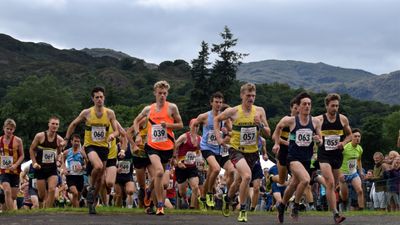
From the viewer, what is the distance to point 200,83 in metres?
111

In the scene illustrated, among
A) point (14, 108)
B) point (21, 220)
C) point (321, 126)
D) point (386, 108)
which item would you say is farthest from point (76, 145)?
point (386, 108)

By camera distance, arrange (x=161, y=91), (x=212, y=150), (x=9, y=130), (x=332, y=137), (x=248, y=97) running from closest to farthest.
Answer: (x=332, y=137) < (x=248, y=97) < (x=161, y=91) < (x=212, y=150) < (x=9, y=130)

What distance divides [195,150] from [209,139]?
192cm

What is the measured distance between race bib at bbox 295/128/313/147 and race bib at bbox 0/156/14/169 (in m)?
6.68

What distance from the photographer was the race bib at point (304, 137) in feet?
39.8

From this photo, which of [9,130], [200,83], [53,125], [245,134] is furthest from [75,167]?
[200,83]

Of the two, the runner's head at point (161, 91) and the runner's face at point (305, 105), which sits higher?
the runner's head at point (161, 91)

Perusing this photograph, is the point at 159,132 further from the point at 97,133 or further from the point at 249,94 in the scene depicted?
the point at 249,94

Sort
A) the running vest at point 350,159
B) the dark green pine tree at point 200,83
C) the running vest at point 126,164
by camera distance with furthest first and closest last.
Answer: the dark green pine tree at point 200,83 → the running vest at point 350,159 → the running vest at point 126,164

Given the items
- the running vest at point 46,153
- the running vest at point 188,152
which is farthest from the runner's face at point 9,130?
the running vest at point 188,152

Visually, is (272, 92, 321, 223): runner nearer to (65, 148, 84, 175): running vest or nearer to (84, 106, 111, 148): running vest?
(84, 106, 111, 148): running vest

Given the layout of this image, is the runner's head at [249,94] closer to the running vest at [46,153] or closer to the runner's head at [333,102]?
the runner's head at [333,102]

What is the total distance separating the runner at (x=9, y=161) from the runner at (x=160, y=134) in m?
3.26

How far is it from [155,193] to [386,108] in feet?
519
